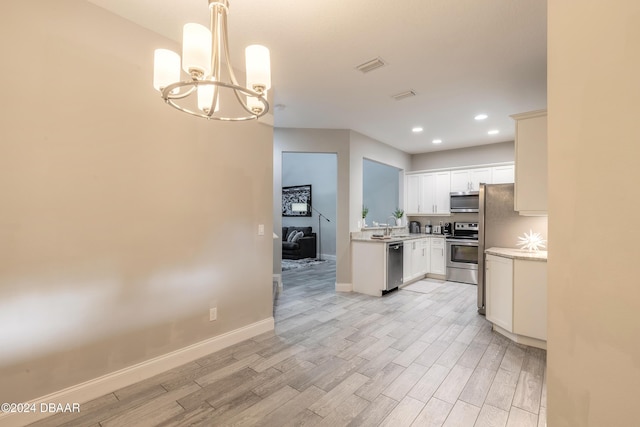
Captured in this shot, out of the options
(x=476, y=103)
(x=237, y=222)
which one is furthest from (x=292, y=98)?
(x=476, y=103)

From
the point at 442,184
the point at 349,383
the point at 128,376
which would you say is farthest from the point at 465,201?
the point at 128,376

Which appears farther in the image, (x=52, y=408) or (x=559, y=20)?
(x=52, y=408)

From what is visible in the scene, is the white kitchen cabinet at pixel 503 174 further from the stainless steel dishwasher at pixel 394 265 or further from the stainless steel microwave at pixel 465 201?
the stainless steel dishwasher at pixel 394 265

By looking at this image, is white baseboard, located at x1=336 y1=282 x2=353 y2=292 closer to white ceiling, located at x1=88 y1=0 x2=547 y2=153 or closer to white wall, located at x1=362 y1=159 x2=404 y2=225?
white ceiling, located at x1=88 y1=0 x2=547 y2=153

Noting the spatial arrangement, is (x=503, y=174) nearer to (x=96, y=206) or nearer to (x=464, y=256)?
(x=464, y=256)

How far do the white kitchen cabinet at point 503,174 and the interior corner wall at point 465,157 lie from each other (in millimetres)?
218

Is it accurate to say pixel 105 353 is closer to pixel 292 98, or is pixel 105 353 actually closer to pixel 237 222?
pixel 237 222

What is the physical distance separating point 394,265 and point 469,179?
2.70m

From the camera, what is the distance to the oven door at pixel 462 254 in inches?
212

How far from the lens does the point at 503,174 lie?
5.58 metres

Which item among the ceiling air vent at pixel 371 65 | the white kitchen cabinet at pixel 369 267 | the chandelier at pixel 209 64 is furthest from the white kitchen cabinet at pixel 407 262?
the chandelier at pixel 209 64

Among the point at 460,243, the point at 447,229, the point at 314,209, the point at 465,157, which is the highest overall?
the point at 465,157

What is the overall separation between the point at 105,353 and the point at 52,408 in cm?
38

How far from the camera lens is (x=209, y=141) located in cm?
269
